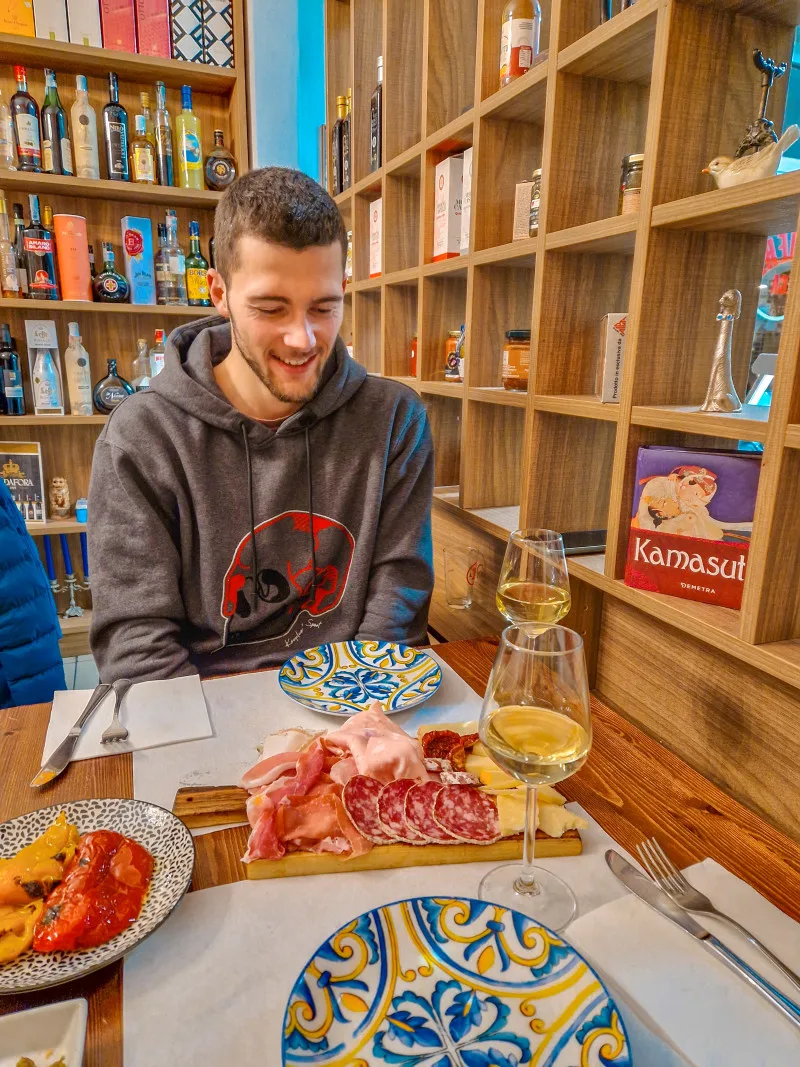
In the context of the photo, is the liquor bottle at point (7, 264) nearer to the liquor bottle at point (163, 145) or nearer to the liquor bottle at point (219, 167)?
the liquor bottle at point (163, 145)

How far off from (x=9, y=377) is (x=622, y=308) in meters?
2.35

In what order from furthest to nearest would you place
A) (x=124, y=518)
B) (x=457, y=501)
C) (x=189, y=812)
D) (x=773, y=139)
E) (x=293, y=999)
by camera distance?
(x=457, y=501) < (x=124, y=518) < (x=773, y=139) < (x=189, y=812) < (x=293, y=999)

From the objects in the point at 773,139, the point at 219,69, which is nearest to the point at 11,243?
the point at 219,69

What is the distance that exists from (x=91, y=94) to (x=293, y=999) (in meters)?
3.15

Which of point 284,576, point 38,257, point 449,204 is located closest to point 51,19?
point 38,257

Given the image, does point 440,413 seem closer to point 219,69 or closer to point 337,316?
point 337,316

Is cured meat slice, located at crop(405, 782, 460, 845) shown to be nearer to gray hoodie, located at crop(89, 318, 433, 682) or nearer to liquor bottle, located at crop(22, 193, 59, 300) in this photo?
gray hoodie, located at crop(89, 318, 433, 682)

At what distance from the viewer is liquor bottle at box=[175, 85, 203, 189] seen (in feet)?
8.97

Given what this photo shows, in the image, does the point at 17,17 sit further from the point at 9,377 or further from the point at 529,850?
the point at 529,850

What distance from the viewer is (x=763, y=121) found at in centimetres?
103

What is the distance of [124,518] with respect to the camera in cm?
137

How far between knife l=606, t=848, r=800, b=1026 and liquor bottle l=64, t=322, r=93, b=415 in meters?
2.71

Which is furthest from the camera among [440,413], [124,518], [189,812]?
[440,413]

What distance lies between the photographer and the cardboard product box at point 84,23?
2.48 meters
